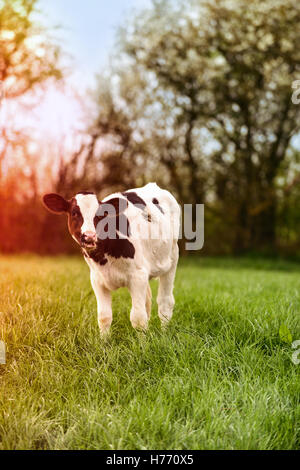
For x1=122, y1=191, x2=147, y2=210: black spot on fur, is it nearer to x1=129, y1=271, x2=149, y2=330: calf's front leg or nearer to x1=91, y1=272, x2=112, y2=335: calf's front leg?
x1=129, y1=271, x2=149, y2=330: calf's front leg

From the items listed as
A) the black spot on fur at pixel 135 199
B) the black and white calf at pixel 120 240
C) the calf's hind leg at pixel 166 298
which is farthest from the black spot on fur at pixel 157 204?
the calf's hind leg at pixel 166 298

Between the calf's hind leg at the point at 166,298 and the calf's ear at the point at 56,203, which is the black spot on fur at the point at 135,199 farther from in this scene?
the calf's hind leg at the point at 166,298

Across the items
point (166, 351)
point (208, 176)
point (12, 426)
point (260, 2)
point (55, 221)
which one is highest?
point (260, 2)

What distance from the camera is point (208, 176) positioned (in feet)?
66.4

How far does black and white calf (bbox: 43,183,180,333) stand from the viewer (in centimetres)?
436

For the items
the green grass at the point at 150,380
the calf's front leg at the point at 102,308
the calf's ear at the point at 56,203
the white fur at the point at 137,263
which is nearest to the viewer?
the green grass at the point at 150,380

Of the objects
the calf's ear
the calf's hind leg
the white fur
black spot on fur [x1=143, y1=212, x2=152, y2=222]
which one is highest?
the calf's ear

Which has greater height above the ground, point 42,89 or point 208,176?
point 42,89

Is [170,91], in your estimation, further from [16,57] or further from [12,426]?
[12,426]

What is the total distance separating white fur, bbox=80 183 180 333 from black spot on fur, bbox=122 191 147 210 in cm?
7

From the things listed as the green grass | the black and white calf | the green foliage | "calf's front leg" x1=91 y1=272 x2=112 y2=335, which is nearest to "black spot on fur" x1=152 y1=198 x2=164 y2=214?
the black and white calf

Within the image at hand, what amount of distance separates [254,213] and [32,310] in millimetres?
14461

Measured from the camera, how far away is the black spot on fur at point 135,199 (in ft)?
16.4

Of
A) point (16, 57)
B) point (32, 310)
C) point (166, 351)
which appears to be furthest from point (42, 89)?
point (166, 351)
